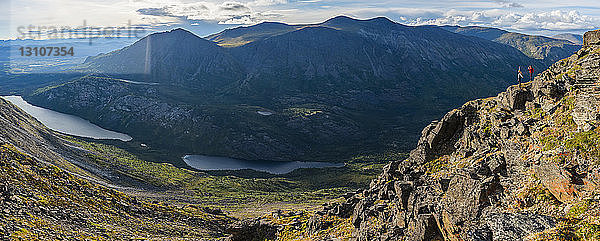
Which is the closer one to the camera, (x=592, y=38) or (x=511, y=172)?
(x=511, y=172)

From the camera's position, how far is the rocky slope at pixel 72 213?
44.8m

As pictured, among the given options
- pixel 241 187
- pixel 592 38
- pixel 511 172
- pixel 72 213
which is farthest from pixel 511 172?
pixel 241 187

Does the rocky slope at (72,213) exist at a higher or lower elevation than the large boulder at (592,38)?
lower

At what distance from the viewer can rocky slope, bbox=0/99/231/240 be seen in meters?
44.8

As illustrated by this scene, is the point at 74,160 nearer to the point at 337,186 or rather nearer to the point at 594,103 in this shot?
the point at 337,186

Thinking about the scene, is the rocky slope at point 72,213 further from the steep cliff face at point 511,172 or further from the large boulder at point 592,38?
the large boulder at point 592,38

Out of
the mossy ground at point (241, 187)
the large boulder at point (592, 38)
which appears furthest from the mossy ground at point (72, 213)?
the large boulder at point (592, 38)

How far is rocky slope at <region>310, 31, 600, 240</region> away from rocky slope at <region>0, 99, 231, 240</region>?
3853 centimetres

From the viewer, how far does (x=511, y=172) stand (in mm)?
29641

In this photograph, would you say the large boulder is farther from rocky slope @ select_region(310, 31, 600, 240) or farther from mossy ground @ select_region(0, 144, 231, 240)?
mossy ground @ select_region(0, 144, 231, 240)

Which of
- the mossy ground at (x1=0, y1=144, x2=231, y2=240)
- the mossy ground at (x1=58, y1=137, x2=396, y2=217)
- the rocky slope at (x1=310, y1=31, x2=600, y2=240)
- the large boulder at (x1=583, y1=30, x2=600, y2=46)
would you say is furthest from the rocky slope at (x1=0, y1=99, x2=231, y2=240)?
the large boulder at (x1=583, y1=30, x2=600, y2=46)

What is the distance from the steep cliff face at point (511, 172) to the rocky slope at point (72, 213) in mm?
38593

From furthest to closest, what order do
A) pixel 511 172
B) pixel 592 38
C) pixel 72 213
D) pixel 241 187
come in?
pixel 241 187 < pixel 72 213 < pixel 592 38 < pixel 511 172

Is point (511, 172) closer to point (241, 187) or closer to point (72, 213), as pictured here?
point (72, 213)
